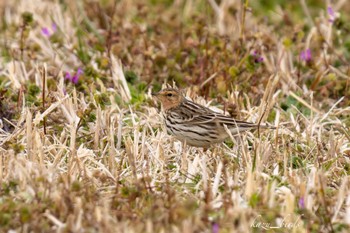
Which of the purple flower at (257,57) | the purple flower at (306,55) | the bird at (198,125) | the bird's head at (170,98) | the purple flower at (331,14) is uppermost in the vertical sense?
the purple flower at (331,14)

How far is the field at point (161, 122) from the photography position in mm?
5219

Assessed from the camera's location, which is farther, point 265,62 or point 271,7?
point 271,7

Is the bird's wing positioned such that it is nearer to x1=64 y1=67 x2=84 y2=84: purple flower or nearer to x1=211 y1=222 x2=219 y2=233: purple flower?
x1=64 y1=67 x2=84 y2=84: purple flower

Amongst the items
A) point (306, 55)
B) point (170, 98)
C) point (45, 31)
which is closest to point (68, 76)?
point (45, 31)

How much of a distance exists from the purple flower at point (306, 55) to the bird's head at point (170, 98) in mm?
1829

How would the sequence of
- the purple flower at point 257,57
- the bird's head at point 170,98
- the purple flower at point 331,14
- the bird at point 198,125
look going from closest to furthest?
the bird at point 198,125, the bird's head at point 170,98, the purple flower at point 257,57, the purple flower at point 331,14

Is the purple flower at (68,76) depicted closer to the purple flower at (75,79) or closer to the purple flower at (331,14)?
the purple flower at (75,79)

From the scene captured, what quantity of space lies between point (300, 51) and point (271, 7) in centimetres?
309

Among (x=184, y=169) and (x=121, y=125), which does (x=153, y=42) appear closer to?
(x=121, y=125)

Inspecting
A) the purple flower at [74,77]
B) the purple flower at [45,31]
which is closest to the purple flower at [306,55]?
the purple flower at [74,77]

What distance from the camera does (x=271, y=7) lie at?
1196cm

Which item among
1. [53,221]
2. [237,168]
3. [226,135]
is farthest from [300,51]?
[53,221]

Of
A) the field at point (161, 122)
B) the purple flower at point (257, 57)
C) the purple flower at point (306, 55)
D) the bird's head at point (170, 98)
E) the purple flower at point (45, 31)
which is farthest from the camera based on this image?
the purple flower at point (45, 31)

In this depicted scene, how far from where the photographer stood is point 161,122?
7332mm
